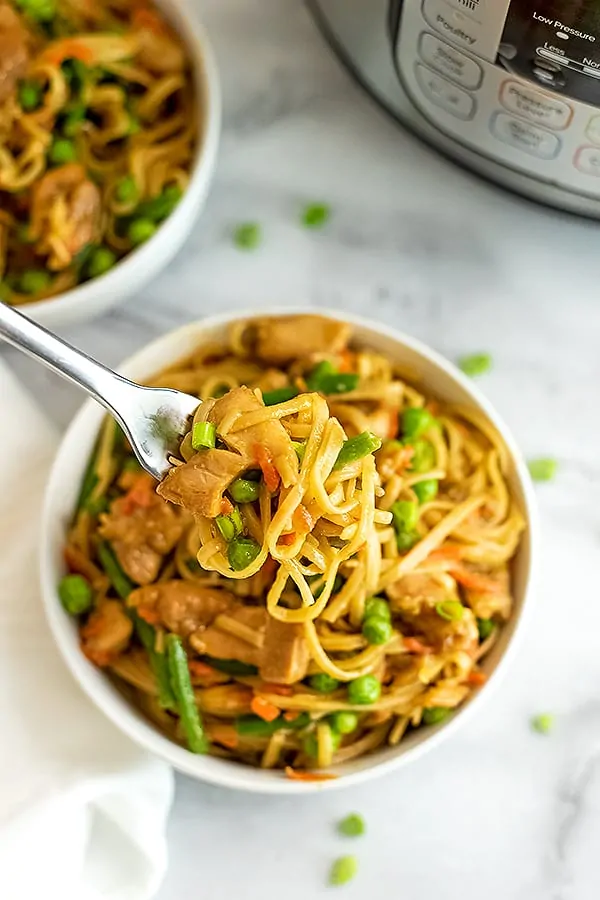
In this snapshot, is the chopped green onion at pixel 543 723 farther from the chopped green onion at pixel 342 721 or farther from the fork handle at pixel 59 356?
the fork handle at pixel 59 356

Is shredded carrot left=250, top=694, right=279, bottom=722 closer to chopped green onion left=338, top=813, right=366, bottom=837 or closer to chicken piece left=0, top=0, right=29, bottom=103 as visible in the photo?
chopped green onion left=338, top=813, right=366, bottom=837

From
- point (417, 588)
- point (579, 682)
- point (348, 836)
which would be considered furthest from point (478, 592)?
point (348, 836)

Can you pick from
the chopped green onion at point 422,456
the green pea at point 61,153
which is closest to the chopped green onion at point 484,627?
the chopped green onion at point 422,456

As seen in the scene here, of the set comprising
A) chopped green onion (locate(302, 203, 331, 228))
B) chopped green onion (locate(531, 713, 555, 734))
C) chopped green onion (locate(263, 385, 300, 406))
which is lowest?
chopped green onion (locate(531, 713, 555, 734))

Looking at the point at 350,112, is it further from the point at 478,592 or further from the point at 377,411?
the point at 478,592

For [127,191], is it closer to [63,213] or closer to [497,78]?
[63,213]

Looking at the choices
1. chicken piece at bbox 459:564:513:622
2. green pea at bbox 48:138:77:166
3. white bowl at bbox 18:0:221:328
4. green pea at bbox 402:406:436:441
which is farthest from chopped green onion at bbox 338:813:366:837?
green pea at bbox 48:138:77:166
